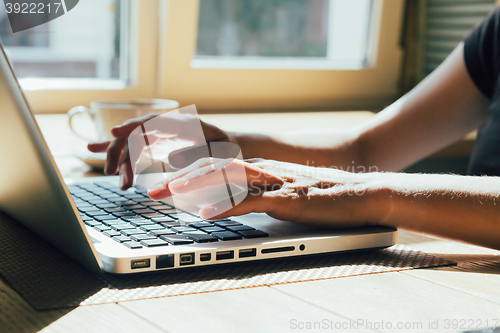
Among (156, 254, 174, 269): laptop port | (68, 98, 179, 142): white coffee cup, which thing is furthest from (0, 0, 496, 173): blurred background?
(156, 254, 174, 269): laptop port

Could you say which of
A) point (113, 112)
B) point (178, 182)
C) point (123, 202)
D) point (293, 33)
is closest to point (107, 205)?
point (123, 202)

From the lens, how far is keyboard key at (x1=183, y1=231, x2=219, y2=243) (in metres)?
0.48

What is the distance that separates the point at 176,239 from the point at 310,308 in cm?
Result: 14

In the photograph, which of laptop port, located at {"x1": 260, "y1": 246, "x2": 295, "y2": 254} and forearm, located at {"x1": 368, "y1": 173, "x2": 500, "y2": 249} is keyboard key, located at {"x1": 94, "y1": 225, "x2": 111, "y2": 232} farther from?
forearm, located at {"x1": 368, "y1": 173, "x2": 500, "y2": 249}

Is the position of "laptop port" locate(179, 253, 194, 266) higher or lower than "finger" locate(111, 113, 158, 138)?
lower

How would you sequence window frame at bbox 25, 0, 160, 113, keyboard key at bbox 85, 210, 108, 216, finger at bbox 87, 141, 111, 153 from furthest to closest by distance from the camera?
window frame at bbox 25, 0, 160, 113 → finger at bbox 87, 141, 111, 153 → keyboard key at bbox 85, 210, 108, 216

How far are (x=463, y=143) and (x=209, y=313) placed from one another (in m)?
1.21

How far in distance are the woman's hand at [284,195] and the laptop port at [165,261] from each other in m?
0.09

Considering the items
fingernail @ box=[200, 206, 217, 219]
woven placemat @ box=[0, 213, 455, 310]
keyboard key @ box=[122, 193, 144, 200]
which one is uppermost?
fingernail @ box=[200, 206, 217, 219]

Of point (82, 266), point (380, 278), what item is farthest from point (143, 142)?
point (380, 278)

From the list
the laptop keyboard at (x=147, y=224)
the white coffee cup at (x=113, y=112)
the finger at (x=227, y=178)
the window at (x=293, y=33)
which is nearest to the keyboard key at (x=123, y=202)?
the laptop keyboard at (x=147, y=224)

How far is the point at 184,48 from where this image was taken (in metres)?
1.59

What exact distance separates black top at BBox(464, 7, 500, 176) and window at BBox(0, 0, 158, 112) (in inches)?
37.1

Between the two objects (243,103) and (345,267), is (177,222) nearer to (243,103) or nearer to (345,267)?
(345,267)
